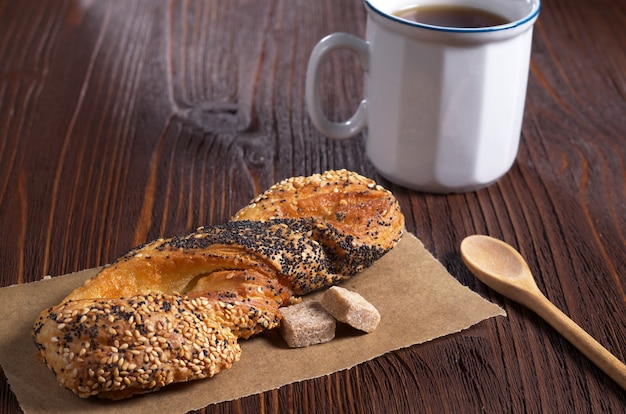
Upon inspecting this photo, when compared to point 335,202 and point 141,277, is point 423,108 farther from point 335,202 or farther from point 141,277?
point 141,277

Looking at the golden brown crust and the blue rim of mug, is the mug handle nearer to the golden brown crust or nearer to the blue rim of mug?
the blue rim of mug

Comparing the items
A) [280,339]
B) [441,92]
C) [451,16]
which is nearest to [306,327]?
[280,339]

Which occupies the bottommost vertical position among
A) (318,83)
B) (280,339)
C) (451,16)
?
(280,339)

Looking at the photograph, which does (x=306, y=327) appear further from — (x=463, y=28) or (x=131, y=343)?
(x=463, y=28)

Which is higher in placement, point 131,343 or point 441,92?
point 441,92

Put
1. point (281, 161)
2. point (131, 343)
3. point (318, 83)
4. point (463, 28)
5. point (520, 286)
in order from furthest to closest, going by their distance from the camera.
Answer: point (281, 161) → point (318, 83) → point (463, 28) → point (520, 286) → point (131, 343)

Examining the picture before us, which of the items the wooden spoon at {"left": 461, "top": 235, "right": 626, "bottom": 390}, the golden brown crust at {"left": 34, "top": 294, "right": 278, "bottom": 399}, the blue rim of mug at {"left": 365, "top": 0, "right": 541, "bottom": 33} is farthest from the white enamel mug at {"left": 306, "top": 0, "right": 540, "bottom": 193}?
the golden brown crust at {"left": 34, "top": 294, "right": 278, "bottom": 399}

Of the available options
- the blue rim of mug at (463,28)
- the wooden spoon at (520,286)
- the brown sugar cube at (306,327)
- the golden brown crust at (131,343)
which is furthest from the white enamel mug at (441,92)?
the golden brown crust at (131,343)

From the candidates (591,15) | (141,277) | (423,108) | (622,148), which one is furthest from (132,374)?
(591,15)
